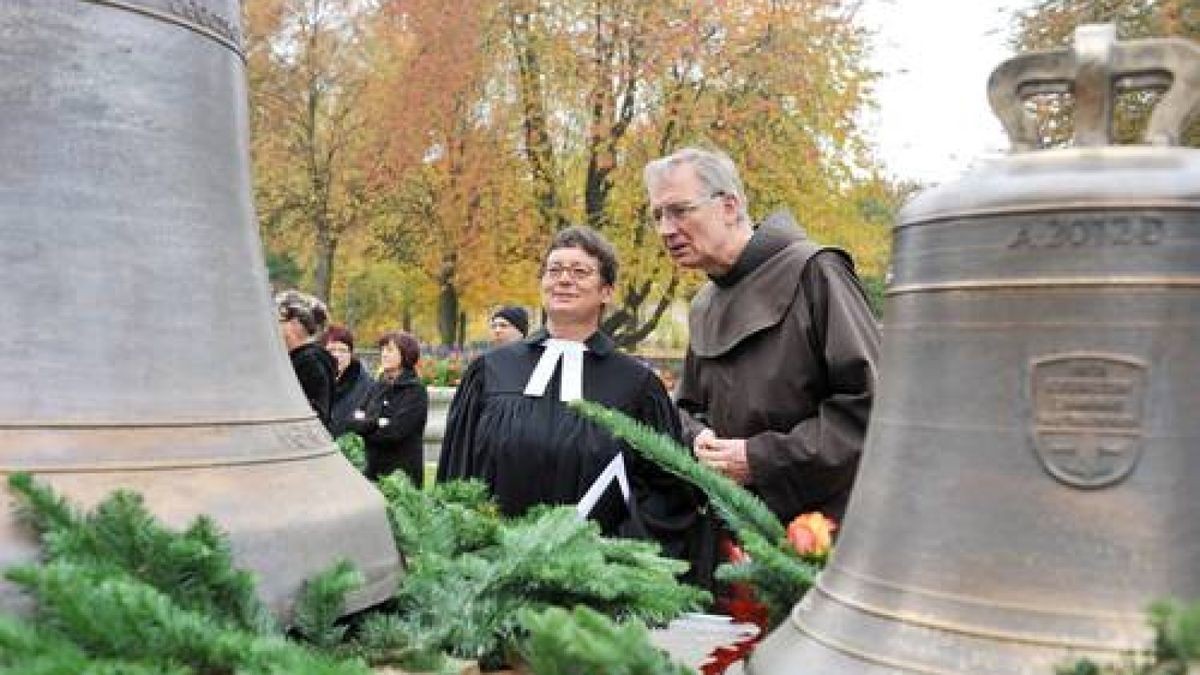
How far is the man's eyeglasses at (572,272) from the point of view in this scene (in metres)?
4.54

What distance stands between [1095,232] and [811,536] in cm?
88

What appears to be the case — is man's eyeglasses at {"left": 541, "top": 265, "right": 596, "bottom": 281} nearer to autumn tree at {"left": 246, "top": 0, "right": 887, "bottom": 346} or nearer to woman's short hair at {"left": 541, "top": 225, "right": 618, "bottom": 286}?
woman's short hair at {"left": 541, "top": 225, "right": 618, "bottom": 286}

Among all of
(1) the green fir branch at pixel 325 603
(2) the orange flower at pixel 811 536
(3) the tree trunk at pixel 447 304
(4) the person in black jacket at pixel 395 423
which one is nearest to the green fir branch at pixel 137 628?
(1) the green fir branch at pixel 325 603

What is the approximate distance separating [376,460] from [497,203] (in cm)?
1278

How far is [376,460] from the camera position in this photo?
25.7 ft

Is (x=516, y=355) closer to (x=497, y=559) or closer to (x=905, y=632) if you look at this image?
(x=497, y=559)

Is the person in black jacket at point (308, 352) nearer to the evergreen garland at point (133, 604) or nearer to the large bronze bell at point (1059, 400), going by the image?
the evergreen garland at point (133, 604)

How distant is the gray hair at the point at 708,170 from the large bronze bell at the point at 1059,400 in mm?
2470

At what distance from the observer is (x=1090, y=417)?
1686 millimetres

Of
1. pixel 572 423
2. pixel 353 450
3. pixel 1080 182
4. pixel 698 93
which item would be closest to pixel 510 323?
pixel 572 423

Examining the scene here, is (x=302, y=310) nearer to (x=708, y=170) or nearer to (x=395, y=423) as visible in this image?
(x=395, y=423)

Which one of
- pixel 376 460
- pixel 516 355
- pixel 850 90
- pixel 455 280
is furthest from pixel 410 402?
pixel 455 280

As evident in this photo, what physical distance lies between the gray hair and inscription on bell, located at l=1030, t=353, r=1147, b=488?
8.66 feet

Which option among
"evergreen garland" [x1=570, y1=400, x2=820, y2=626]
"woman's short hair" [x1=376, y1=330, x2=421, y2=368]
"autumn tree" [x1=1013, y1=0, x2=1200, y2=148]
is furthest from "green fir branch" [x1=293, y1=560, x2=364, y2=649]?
"autumn tree" [x1=1013, y1=0, x2=1200, y2=148]
